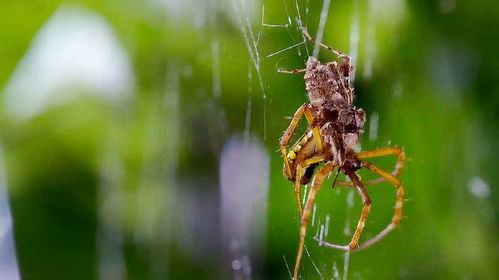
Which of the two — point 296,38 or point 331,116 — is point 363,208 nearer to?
point 331,116

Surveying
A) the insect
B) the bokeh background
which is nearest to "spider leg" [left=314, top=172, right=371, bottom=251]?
the insect

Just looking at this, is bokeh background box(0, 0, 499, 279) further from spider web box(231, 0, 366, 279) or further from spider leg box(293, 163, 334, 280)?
spider leg box(293, 163, 334, 280)

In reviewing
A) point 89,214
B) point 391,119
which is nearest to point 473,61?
point 391,119

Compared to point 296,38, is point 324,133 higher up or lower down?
lower down

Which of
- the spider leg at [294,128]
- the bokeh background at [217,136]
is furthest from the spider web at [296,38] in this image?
the spider leg at [294,128]

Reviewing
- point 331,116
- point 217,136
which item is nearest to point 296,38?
point 331,116

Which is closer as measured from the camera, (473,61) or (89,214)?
(473,61)

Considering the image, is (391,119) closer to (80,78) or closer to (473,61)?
(473,61)

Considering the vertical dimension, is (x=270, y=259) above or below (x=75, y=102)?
below
